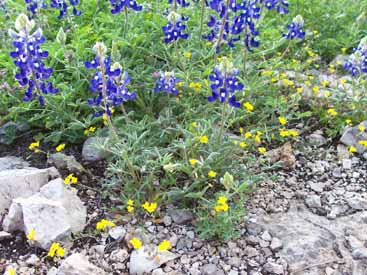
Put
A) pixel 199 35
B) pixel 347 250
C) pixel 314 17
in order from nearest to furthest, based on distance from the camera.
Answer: pixel 347 250
pixel 199 35
pixel 314 17

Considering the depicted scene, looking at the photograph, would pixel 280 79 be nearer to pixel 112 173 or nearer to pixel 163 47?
pixel 163 47

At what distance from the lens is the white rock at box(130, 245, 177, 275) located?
10.9 feet

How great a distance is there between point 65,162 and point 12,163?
41 cm

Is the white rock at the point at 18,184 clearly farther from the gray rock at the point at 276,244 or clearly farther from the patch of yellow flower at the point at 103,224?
the gray rock at the point at 276,244

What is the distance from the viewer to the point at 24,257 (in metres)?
3.46

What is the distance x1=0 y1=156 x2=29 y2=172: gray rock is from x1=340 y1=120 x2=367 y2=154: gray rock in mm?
2476

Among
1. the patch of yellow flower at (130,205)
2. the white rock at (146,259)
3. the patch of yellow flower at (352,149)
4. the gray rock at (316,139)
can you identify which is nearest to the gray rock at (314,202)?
the patch of yellow flower at (352,149)

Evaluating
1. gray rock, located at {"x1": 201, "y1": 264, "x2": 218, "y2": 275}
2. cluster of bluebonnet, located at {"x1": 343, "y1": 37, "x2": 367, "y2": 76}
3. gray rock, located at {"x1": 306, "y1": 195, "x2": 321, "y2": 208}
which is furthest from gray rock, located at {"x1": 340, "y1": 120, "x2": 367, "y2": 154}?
gray rock, located at {"x1": 201, "y1": 264, "x2": 218, "y2": 275}

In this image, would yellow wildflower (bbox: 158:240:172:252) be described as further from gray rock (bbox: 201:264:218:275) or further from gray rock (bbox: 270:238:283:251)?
gray rock (bbox: 270:238:283:251)

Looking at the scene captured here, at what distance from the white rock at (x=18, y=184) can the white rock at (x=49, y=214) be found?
15 cm

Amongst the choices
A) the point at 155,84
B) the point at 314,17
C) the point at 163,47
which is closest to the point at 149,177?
the point at 155,84

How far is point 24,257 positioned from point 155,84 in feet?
5.36

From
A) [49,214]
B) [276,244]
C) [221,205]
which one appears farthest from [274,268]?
[49,214]

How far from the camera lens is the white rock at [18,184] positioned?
379 centimetres
